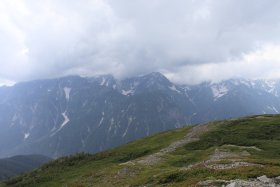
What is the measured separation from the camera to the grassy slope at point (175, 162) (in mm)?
44400

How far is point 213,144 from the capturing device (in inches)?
4031

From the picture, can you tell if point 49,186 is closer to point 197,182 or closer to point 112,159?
point 112,159

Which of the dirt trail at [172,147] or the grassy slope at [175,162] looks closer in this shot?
the grassy slope at [175,162]

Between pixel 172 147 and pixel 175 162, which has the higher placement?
pixel 172 147

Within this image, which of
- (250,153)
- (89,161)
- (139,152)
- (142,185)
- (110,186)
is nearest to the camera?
(142,185)

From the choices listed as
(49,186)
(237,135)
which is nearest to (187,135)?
(237,135)

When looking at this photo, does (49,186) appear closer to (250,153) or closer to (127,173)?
(127,173)

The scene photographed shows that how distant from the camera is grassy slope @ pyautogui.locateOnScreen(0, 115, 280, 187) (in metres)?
44.4

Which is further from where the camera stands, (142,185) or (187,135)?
(187,135)

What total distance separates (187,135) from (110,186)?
219ft

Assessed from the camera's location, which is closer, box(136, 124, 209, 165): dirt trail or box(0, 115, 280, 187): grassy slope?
box(0, 115, 280, 187): grassy slope

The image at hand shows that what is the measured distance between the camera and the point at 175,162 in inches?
3071

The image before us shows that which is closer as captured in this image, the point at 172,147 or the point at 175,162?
the point at 175,162

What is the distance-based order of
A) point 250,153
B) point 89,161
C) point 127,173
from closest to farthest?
1. point 127,173
2. point 250,153
3. point 89,161
